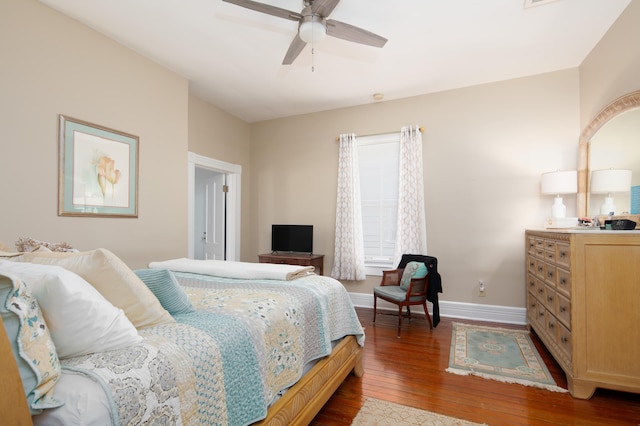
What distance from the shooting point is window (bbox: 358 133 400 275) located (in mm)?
4383

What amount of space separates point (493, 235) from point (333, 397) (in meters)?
2.81

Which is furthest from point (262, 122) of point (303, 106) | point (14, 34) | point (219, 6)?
point (14, 34)

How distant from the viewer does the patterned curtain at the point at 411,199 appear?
4121 millimetres

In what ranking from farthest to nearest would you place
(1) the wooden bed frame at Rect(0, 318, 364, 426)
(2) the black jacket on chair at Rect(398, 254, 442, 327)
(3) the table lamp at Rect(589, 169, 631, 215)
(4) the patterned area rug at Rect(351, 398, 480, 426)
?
(2) the black jacket on chair at Rect(398, 254, 442, 327) → (3) the table lamp at Rect(589, 169, 631, 215) → (4) the patterned area rug at Rect(351, 398, 480, 426) → (1) the wooden bed frame at Rect(0, 318, 364, 426)

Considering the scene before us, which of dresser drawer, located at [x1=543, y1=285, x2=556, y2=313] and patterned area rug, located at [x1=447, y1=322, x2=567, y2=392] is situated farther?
dresser drawer, located at [x1=543, y1=285, x2=556, y2=313]

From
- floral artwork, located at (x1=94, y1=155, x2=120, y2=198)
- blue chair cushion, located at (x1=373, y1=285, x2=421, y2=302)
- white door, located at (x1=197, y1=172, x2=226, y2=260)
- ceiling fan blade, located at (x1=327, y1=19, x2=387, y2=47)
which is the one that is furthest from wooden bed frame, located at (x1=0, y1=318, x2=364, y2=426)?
white door, located at (x1=197, y1=172, x2=226, y2=260)

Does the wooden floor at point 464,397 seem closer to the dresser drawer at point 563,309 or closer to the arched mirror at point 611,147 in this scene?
the dresser drawer at point 563,309

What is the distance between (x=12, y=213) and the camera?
2.26 metres

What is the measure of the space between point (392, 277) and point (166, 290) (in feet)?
9.69

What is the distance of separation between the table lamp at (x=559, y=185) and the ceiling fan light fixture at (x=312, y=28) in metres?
2.75

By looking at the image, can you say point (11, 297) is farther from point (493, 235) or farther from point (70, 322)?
point (493, 235)

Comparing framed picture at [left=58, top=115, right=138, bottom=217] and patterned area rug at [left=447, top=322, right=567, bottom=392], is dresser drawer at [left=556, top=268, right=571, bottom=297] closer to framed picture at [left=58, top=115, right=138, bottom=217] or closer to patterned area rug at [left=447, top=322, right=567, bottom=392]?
patterned area rug at [left=447, top=322, right=567, bottom=392]

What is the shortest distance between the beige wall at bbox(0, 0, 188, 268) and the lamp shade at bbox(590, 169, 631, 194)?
4242mm

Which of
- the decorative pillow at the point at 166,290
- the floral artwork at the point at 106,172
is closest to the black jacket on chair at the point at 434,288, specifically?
the decorative pillow at the point at 166,290
